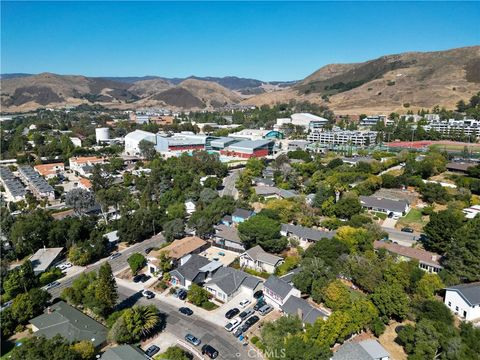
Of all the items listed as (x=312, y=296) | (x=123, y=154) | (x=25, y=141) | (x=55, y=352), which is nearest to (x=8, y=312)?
(x=55, y=352)

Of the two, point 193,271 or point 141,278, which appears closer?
point 193,271

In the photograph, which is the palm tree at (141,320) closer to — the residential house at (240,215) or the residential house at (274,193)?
the residential house at (240,215)

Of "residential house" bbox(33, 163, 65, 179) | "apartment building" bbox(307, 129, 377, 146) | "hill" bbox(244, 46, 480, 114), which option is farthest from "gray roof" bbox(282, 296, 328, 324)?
"hill" bbox(244, 46, 480, 114)

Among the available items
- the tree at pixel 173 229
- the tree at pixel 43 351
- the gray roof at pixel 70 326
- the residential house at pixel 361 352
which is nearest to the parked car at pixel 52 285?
the gray roof at pixel 70 326

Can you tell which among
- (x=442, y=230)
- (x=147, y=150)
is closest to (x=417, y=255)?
(x=442, y=230)

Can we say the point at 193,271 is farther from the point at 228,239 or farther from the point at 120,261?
the point at 120,261

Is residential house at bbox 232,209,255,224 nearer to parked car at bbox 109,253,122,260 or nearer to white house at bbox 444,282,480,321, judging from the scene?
parked car at bbox 109,253,122,260
